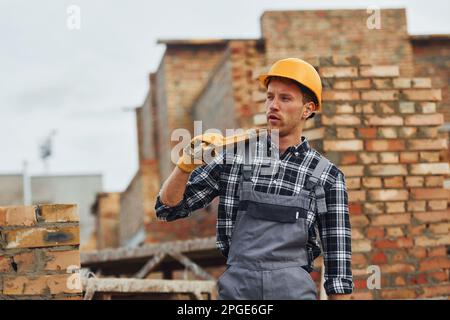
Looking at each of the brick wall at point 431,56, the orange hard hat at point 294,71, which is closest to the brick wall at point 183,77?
the brick wall at point 431,56

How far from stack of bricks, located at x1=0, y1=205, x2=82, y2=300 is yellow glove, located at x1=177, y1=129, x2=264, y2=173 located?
129 cm

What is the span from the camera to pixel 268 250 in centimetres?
289

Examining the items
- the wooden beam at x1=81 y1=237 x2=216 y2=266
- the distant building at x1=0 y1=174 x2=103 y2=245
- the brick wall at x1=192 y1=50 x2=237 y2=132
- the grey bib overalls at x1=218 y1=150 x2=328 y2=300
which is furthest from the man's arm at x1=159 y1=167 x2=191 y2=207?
the distant building at x1=0 y1=174 x2=103 y2=245

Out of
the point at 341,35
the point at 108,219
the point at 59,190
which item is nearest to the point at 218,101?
the point at 341,35

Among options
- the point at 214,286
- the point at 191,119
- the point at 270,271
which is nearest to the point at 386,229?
the point at 214,286

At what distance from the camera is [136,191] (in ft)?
59.3

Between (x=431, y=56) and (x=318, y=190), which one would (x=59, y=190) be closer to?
(x=431, y=56)

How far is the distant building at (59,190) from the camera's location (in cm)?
3812

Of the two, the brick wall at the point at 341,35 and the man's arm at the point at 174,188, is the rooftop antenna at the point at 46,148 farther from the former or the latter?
the man's arm at the point at 174,188

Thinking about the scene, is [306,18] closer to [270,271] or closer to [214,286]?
[214,286]

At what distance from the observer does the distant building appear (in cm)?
3812

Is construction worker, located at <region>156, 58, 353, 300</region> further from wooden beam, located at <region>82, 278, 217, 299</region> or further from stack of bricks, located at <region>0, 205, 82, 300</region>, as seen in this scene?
wooden beam, located at <region>82, 278, 217, 299</region>

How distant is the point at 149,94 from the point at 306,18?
3.99 m

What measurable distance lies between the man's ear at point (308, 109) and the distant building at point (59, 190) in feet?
114
